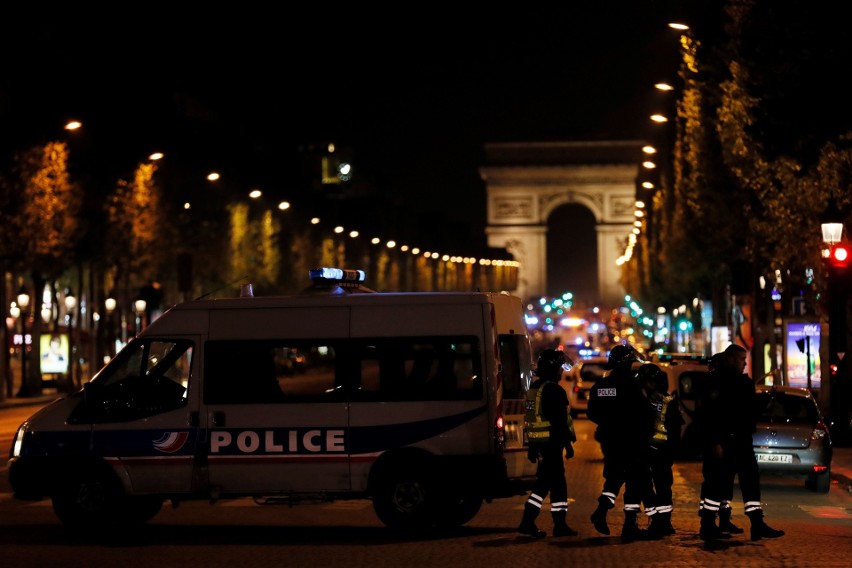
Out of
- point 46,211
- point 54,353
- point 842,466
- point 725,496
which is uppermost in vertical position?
point 46,211

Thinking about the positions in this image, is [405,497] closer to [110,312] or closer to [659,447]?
[659,447]

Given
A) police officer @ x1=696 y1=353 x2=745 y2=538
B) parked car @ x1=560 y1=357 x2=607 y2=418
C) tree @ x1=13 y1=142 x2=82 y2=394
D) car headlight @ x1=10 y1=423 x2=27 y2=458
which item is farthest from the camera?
tree @ x1=13 y1=142 x2=82 y2=394

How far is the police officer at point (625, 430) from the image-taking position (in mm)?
14203

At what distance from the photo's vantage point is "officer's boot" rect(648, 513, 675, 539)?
14.5 metres

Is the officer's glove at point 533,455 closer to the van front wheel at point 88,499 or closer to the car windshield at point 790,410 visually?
the van front wheel at point 88,499

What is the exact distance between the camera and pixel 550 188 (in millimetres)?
141875

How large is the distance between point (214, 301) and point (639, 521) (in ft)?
15.4

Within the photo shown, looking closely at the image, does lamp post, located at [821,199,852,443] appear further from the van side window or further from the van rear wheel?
the van rear wheel

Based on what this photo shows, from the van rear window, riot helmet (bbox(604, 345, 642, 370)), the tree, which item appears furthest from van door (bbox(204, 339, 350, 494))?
the tree

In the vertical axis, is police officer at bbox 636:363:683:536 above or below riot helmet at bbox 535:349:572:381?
below

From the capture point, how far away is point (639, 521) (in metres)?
16.5

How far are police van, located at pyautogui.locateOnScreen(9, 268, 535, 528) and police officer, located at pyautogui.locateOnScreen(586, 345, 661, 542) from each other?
84cm

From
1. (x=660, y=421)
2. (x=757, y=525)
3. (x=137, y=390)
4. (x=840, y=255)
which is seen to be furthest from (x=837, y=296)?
(x=137, y=390)

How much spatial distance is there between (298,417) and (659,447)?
3.05 meters
